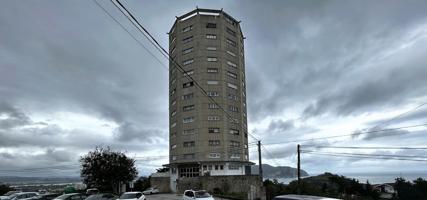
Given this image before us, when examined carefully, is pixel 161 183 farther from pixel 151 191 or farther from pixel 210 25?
pixel 210 25

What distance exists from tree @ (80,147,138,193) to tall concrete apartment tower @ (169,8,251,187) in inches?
1007

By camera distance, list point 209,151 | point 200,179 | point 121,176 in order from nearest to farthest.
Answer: point 121,176 < point 200,179 < point 209,151

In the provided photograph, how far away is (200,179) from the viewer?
67.5 meters

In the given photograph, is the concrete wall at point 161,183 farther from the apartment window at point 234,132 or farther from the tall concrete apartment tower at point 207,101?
the apartment window at point 234,132

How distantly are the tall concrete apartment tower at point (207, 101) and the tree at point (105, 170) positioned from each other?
2558 cm

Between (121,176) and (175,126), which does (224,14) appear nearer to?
(175,126)

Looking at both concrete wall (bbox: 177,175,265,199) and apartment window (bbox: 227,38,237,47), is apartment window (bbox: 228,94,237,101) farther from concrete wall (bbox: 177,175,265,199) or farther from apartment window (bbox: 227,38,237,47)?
concrete wall (bbox: 177,175,265,199)

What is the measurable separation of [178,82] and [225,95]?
11.2 metres

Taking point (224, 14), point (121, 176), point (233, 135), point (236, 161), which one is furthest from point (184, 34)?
point (121, 176)

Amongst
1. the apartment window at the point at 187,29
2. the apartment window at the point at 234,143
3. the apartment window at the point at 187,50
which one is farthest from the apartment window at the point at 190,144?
the apartment window at the point at 187,29

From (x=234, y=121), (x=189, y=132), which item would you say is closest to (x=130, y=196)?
(x=189, y=132)

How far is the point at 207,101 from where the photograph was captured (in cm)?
7894

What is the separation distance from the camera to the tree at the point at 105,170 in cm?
5016

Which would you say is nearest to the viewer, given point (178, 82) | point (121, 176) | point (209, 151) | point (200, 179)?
point (121, 176)
